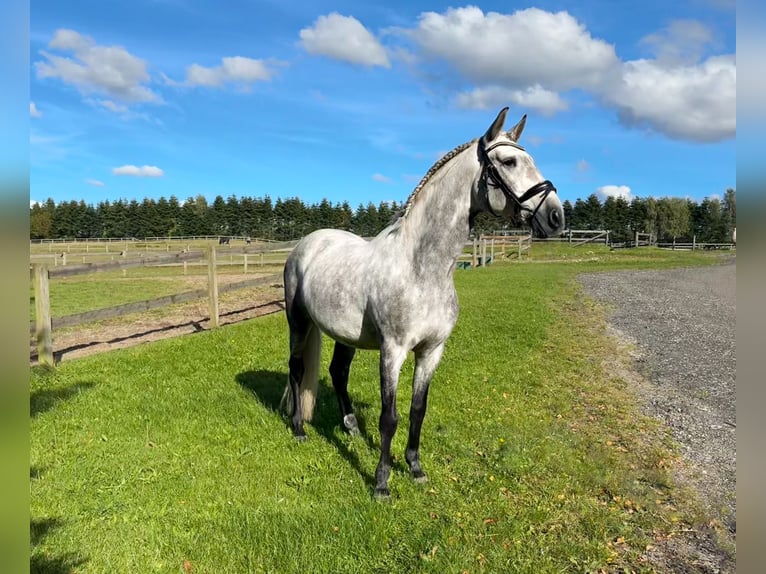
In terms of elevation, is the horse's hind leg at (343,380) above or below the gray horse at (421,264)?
below

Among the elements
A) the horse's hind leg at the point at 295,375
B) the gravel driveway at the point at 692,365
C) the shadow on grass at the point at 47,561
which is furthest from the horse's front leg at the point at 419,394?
the shadow on grass at the point at 47,561

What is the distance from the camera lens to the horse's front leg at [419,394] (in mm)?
3684

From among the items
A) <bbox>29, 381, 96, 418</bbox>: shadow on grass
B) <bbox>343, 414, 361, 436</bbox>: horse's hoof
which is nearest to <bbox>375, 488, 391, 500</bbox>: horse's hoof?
<bbox>343, 414, 361, 436</bbox>: horse's hoof

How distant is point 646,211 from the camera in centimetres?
5159

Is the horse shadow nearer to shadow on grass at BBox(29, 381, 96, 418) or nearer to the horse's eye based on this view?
shadow on grass at BBox(29, 381, 96, 418)

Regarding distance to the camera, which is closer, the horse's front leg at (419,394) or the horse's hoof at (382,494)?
the horse's hoof at (382,494)

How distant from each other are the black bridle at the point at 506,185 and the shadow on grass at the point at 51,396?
476 centimetres

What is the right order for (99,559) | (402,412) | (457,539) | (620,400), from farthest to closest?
(620,400) → (402,412) → (457,539) → (99,559)

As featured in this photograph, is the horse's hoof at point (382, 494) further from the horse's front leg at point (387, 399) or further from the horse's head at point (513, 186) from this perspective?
the horse's head at point (513, 186)

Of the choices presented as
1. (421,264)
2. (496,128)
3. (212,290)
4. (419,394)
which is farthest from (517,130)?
(212,290)

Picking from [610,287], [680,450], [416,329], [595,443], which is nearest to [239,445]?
[416,329]

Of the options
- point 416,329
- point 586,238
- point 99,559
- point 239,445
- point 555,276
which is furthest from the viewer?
point 586,238

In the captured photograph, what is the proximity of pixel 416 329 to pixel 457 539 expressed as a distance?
1338mm

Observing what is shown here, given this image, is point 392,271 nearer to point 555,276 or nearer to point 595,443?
point 595,443
